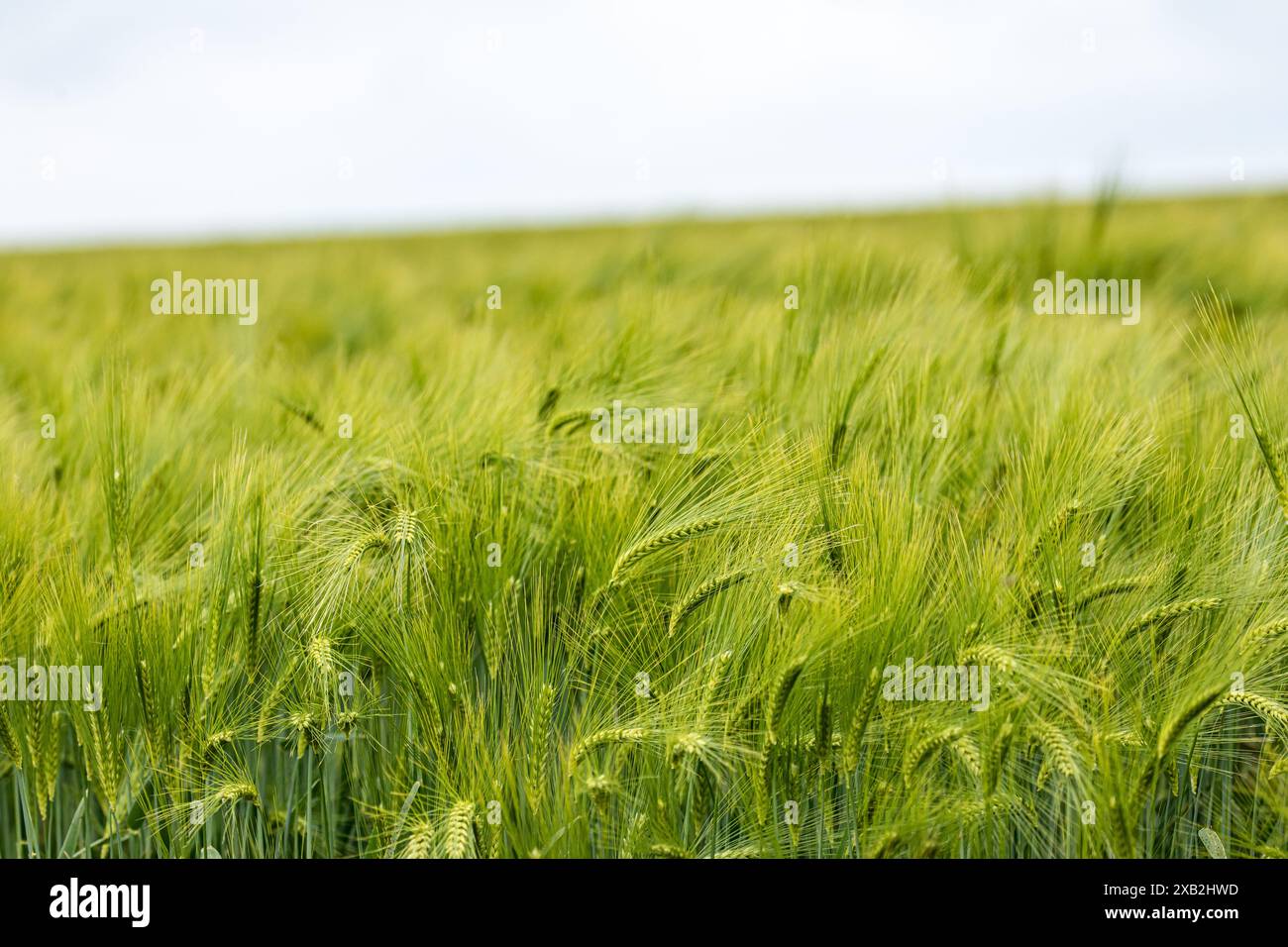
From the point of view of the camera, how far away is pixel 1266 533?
1342 millimetres

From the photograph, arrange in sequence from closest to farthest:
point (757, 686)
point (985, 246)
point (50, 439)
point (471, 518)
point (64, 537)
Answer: point (757, 686) → point (471, 518) → point (64, 537) → point (50, 439) → point (985, 246)

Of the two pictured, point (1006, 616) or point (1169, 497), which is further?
point (1169, 497)

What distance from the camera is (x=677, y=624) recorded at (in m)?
1.23

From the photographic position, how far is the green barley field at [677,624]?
116cm

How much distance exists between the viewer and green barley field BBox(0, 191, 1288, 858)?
3.79ft

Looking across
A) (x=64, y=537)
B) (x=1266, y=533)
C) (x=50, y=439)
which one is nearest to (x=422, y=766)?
(x=64, y=537)

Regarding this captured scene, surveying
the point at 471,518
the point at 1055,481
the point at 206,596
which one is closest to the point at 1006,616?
the point at 1055,481

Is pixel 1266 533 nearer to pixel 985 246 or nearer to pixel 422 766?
pixel 422 766

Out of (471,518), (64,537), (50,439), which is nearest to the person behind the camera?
(471,518)

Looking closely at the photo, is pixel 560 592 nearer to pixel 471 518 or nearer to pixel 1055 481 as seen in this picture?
pixel 471 518

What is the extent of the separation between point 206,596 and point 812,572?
834 mm

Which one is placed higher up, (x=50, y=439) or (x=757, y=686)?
(x=50, y=439)
